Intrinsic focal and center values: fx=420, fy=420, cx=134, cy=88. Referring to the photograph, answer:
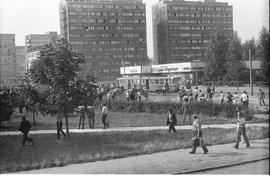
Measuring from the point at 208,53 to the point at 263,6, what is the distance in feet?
202

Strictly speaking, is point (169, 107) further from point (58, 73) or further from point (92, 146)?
point (92, 146)

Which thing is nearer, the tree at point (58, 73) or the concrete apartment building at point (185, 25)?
the tree at point (58, 73)

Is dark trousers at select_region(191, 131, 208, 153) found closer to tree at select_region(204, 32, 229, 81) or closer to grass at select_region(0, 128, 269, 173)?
grass at select_region(0, 128, 269, 173)

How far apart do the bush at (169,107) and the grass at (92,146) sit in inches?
222

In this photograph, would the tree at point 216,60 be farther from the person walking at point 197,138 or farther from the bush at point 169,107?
the person walking at point 197,138

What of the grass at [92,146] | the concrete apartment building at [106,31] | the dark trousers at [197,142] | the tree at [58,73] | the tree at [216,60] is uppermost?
the concrete apartment building at [106,31]

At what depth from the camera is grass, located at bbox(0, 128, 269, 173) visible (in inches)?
603

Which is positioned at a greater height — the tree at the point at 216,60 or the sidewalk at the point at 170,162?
the tree at the point at 216,60

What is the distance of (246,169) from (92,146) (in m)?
7.97

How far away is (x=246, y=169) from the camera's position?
13086mm

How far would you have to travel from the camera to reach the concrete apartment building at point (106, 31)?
9656cm

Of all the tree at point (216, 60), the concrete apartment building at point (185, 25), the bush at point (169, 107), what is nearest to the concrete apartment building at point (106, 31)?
the concrete apartment building at point (185, 25)

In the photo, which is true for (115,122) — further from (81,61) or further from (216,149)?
(216,149)

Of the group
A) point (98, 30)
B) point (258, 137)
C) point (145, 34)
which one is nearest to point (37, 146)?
point (258, 137)
